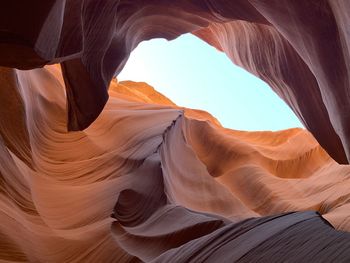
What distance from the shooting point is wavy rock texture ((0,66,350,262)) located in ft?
8.44

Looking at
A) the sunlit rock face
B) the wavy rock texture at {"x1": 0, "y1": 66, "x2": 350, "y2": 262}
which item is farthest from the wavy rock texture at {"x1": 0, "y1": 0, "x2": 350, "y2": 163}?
the wavy rock texture at {"x1": 0, "y1": 66, "x2": 350, "y2": 262}

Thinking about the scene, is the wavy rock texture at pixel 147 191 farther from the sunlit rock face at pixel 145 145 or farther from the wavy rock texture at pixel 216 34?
the wavy rock texture at pixel 216 34

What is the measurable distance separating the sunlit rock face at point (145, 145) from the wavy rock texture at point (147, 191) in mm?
12

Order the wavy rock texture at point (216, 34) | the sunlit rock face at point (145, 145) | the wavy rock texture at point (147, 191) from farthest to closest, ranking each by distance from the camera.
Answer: the wavy rock texture at point (147, 191), the sunlit rock face at point (145, 145), the wavy rock texture at point (216, 34)

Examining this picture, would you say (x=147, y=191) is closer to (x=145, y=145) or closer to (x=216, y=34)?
(x=145, y=145)

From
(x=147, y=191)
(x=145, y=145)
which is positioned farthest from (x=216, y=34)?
(x=147, y=191)

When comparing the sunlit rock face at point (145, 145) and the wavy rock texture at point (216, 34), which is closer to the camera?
the wavy rock texture at point (216, 34)

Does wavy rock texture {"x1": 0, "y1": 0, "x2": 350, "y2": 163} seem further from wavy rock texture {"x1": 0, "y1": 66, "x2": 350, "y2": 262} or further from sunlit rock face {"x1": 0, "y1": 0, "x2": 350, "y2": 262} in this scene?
wavy rock texture {"x1": 0, "y1": 66, "x2": 350, "y2": 262}

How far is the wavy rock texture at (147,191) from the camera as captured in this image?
2572 mm

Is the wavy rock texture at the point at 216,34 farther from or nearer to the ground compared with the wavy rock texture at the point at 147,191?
farther from the ground

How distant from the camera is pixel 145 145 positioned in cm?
525

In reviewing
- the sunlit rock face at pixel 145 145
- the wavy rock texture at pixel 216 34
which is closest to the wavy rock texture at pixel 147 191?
the sunlit rock face at pixel 145 145

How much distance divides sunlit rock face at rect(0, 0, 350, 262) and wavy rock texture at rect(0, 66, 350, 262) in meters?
0.01

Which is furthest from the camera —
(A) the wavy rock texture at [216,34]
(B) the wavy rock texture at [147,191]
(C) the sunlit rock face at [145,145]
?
(B) the wavy rock texture at [147,191]
